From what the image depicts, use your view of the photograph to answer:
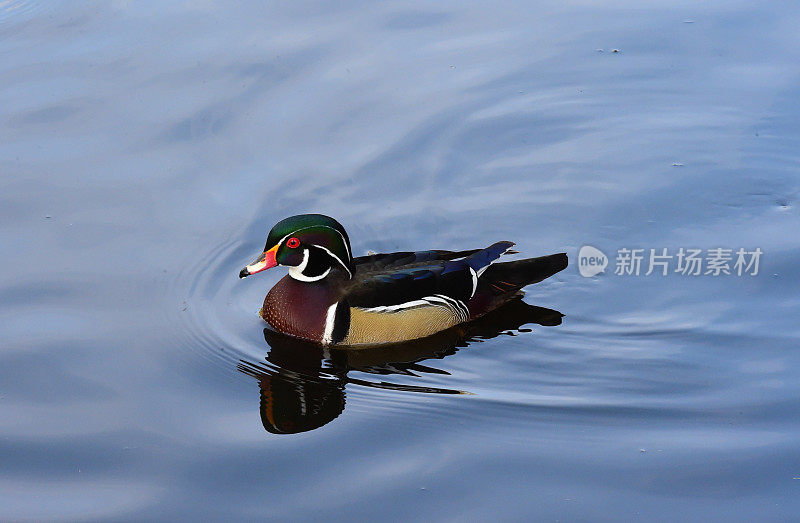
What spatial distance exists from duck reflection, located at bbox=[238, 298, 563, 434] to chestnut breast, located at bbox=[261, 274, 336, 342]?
84mm

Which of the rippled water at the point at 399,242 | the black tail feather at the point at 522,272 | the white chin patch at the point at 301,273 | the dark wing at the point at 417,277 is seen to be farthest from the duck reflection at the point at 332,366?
the white chin patch at the point at 301,273

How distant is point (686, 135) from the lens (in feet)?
33.4

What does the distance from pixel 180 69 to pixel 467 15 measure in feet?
10.3

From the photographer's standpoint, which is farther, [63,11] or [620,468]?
[63,11]

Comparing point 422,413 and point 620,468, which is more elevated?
point 422,413

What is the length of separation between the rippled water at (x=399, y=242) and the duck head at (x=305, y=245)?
526 mm

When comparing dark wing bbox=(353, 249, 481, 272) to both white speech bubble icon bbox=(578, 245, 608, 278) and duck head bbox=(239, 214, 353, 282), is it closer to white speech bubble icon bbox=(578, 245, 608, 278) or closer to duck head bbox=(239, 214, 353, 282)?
duck head bbox=(239, 214, 353, 282)

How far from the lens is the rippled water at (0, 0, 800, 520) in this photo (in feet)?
21.0

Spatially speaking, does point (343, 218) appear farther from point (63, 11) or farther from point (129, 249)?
point (63, 11)

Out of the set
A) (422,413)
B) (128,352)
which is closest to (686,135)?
(422,413)

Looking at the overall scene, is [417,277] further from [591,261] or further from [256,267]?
[591,261]

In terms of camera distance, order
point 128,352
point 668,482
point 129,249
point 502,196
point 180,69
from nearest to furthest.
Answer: point 668,482, point 128,352, point 129,249, point 502,196, point 180,69

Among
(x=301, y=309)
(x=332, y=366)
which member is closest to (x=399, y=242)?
(x=301, y=309)

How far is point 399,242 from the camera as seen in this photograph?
897 centimetres
